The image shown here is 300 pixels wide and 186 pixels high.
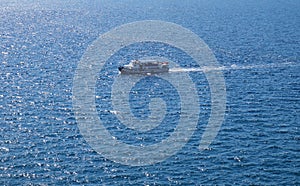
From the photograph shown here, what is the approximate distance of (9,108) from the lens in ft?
487

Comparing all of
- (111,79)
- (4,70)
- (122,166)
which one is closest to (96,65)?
(111,79)

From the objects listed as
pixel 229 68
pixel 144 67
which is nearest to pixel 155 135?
pixel 144 67

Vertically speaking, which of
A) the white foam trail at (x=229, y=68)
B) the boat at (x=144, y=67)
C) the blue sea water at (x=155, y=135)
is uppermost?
the boat at (x=144, y=67)

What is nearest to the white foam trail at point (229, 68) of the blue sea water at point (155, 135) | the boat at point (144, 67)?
the boat at point (144, 67)

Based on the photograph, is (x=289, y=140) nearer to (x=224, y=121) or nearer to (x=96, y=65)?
(x=224, y=121)

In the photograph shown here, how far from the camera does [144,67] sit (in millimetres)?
193125

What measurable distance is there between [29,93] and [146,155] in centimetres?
Result: 5733

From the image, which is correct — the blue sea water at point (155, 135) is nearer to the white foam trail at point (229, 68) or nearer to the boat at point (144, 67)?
the white foam trail at point (229, 68)

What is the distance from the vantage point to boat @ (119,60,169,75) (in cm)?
19062

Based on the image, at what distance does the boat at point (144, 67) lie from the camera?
19062 centimetres

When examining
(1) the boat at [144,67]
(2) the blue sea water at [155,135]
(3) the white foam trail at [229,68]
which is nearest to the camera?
(2) the blue sea water at [155,135]

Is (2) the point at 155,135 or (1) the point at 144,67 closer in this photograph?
(2) the point at 155,135

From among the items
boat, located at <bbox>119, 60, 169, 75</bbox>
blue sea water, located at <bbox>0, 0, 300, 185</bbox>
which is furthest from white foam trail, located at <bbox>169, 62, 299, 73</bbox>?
blue sea water, located at <bbox>0, 0, 300, 185</bbox>

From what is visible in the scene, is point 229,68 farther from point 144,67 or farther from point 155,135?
point 155,135
